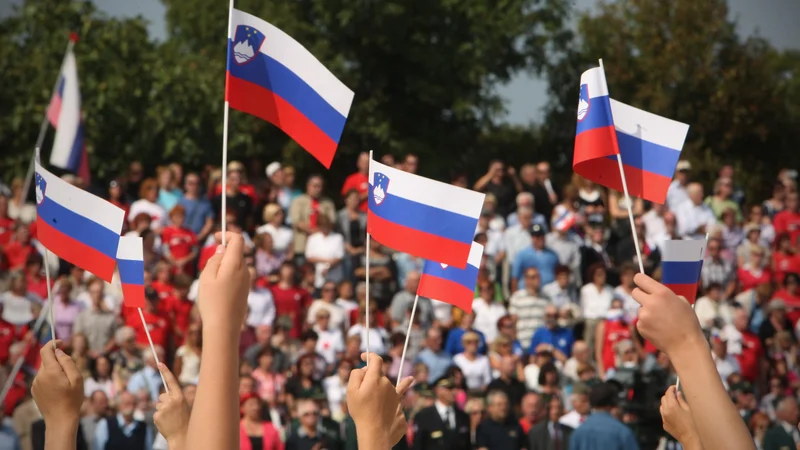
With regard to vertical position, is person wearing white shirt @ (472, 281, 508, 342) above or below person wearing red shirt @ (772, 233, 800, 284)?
below

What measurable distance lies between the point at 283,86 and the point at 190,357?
27.1 ft

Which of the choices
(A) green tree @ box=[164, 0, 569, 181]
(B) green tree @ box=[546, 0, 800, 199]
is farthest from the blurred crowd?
(B) green tree @ box=[546, 0, 800, 199]

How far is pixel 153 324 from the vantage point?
13359 millimetres

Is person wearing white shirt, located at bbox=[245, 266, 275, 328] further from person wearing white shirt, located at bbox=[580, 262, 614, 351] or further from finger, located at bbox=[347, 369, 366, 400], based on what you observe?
finger, located at bbox=[347, 369, 366, 400]

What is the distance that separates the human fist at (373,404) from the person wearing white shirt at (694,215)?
13190 millimetres

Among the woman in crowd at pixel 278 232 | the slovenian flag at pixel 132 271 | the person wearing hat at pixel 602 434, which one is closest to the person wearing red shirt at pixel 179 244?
the woman in crowd at pixel 278 232

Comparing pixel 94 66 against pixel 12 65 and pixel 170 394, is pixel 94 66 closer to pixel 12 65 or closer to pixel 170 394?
pixel 12 65

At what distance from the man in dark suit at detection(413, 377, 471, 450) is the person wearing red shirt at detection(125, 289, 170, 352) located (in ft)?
9.91

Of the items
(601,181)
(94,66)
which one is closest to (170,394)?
(601,181)

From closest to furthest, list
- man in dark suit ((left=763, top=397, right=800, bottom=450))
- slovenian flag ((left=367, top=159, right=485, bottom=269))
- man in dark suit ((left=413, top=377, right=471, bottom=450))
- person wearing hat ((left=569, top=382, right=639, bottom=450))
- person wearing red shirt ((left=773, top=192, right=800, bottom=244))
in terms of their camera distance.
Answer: slovenian flag ((left=367, top=159, right=485, bottom=269)) → person wearing hat ((left=569, top=382, right=639, bottom=450)) → man in dark suit ((left=413, top=377, right=471, bottom=450)) → man in dark suit ((left=763, top=397, right=800, bottom=450)) → person wearing red shirt ((left=773, top=192, right=800, bottom=244))

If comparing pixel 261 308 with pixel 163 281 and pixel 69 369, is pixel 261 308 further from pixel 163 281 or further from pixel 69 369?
pixel 69 369

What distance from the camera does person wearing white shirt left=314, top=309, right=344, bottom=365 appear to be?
13.5 metres

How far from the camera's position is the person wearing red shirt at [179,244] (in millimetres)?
14561

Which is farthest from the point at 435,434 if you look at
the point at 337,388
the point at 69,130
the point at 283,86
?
the point at 283,86
